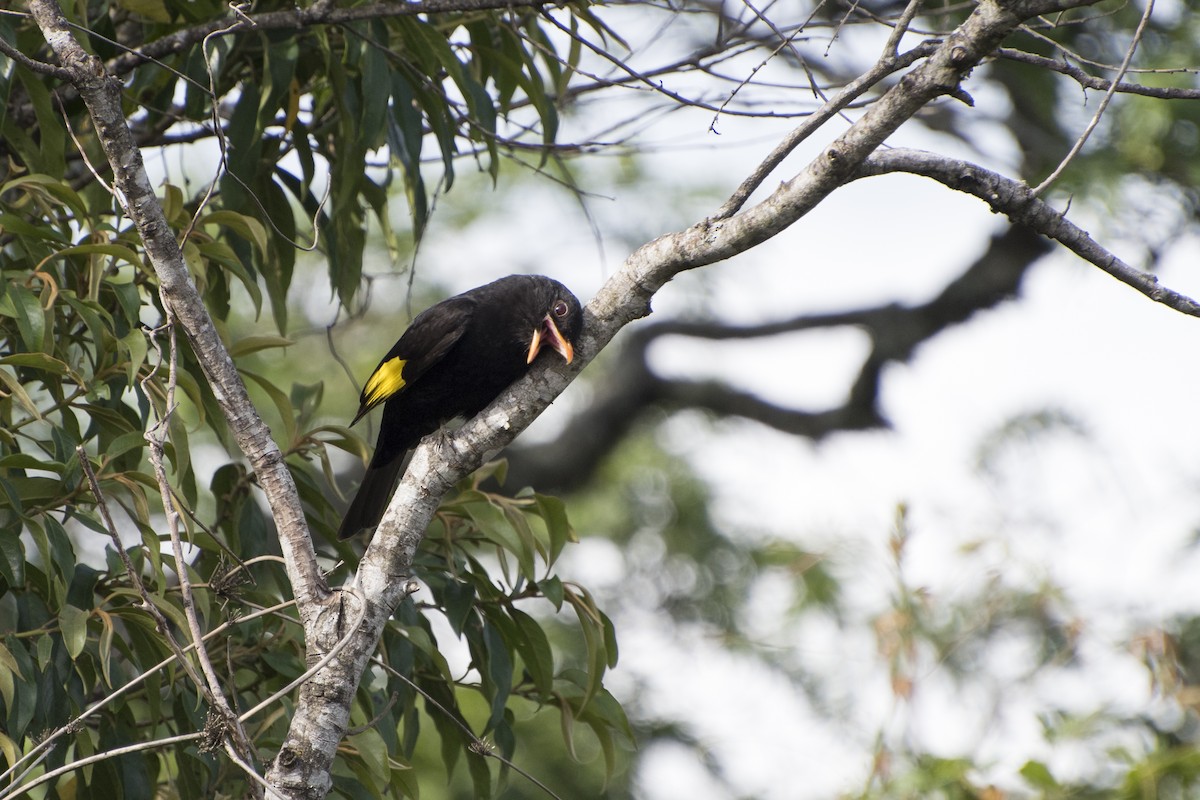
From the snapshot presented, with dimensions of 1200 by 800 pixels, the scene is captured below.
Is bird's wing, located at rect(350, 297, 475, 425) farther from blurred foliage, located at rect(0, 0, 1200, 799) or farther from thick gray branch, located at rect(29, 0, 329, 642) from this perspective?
thick gray branch, located at rect(29, 0, 329, 642)

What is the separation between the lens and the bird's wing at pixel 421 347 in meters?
2.96

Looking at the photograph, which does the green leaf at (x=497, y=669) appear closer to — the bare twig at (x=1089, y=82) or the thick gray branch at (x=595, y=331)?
the thick gray branch at (x=595, y=331)

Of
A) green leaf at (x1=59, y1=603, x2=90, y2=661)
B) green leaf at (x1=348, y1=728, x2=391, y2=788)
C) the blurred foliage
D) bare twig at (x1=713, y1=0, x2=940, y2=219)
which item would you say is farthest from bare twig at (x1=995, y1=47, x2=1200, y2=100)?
green leaf at (x1=59, y1=603, x2=90, y2=661)

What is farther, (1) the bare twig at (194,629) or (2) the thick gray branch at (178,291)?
(2) the thick gray branch at (178,291)

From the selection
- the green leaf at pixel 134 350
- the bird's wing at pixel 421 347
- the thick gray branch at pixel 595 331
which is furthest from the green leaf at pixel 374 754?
the bird's wing at pixel 421 347

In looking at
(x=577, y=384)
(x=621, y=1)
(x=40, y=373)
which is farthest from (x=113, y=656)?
(x=577, y=384)

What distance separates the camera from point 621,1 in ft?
10.2

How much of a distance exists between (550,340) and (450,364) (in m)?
0.75

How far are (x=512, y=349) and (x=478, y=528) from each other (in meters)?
0.62

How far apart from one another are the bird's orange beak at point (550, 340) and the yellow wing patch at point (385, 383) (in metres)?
0.54

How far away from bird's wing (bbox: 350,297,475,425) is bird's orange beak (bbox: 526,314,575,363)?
15.6 inches

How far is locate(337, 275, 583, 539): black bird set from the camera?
9.37 ft

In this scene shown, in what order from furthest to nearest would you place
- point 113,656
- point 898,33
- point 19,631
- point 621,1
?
point 621,1
point 113,656
point 19,631
point 898,33

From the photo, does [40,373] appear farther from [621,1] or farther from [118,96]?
[621,1]
